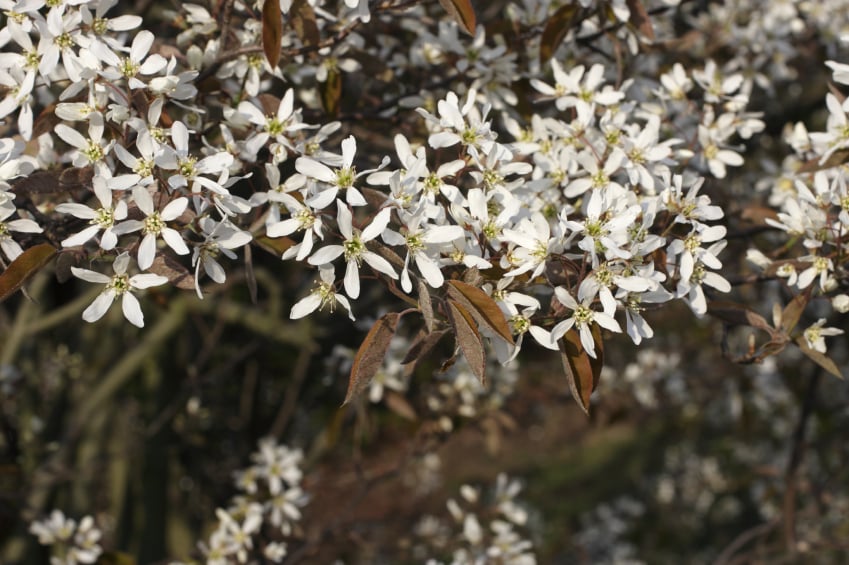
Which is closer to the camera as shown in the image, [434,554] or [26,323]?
[434,554]

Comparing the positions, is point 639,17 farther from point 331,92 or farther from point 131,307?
point 131,307

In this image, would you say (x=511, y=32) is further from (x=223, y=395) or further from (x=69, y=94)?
(x=223, y=395)

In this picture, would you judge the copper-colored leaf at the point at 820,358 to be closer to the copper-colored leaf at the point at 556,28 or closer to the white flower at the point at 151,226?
the copper-colored leaf at the point at 556,28

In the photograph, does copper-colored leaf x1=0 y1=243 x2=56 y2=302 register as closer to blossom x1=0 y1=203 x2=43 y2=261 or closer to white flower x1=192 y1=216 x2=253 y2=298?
blossom x1=0 y1=203 x2=43 y2=261

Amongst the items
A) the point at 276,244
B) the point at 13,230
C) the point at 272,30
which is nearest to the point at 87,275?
the point at 13,230

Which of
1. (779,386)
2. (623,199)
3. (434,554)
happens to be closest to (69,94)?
(623,199)
